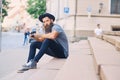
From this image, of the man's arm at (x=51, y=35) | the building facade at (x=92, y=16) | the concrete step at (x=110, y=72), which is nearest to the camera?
the concrete step at (x=110, y=72)

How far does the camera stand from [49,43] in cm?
958

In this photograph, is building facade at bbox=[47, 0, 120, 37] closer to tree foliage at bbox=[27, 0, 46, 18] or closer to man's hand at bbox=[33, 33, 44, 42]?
man's hand at bbox=[33, 33, 44, 42]

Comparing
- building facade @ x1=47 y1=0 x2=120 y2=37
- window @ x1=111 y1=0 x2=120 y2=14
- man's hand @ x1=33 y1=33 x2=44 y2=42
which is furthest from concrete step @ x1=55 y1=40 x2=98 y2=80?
window @ x1=111 y1=0 x2=120 y2=14

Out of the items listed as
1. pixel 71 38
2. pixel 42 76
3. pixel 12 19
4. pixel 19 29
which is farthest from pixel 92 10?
pixel 12 19

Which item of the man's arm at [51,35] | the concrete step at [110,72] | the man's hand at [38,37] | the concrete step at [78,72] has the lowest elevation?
the concrete step at [78,72]

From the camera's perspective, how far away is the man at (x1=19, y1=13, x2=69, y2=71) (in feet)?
30.2

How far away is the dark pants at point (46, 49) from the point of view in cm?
917

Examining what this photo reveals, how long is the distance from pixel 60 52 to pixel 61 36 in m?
0.41

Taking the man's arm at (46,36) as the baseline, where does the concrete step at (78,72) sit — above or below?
below

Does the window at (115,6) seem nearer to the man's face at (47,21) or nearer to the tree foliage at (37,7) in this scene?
the man's face at (47,21)

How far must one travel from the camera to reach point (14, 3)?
11488cm

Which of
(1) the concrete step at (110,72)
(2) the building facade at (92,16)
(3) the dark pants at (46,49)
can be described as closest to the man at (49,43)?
(3) the dark pants at (46,49)

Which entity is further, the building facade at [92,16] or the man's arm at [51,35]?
the building facade at [92,16]

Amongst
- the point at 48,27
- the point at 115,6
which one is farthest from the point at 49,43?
the point at 115,6
